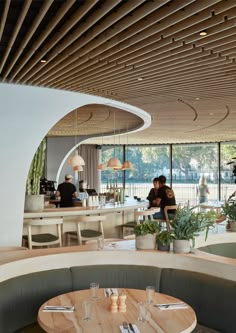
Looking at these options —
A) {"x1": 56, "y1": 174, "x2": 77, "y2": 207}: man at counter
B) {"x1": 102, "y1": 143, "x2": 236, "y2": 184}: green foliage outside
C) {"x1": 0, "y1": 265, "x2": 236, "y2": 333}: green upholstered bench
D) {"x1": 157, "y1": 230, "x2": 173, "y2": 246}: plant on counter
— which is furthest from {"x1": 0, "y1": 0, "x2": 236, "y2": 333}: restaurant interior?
{"x1": 102, "y1": 143, "x2": 236, "y2": 184}: green foliage outside

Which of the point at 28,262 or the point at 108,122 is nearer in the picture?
the point at 28,262

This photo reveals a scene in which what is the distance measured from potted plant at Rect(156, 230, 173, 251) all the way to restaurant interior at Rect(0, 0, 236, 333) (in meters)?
0.08

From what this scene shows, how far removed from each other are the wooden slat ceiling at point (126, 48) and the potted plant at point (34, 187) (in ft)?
5.78

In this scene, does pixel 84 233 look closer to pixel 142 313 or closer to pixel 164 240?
pixel 164 240

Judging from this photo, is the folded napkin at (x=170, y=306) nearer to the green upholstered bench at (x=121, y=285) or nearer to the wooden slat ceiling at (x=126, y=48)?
the green upholstered bench at (x=121, y=285)

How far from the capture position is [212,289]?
151 inches

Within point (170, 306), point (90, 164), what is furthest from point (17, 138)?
point (90, 164)

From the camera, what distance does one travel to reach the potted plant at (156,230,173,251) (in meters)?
4.41

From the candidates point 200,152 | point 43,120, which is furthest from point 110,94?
point 200,152

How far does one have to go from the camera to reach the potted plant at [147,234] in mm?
4465

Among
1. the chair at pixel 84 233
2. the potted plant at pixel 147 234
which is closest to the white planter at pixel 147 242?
the potted plant at pixel 147 234

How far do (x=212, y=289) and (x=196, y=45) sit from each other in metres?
2.46

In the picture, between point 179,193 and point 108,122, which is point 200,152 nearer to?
point 179,193

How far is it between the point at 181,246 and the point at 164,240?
0.60 feet
